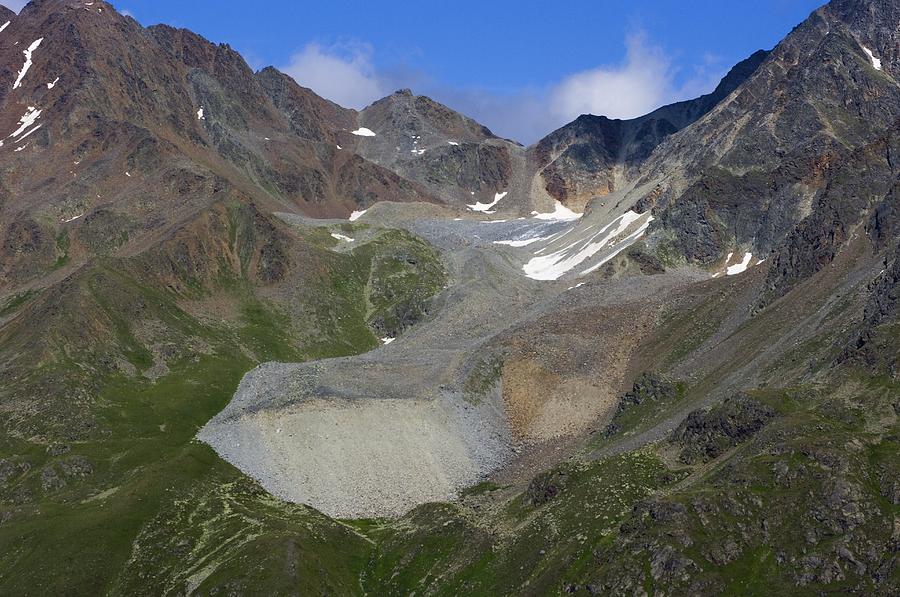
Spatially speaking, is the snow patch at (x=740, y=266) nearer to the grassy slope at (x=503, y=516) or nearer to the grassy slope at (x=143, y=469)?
the grassy slope at (x=503, y=516)

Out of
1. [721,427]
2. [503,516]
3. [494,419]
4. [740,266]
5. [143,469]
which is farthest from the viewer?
[740,266]

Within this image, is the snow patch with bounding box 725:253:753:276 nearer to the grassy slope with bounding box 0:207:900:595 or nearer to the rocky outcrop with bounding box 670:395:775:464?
the grassy slope with bounding box 0:207:900:595

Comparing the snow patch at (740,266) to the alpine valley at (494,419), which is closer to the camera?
the alpine valley at (494,419)

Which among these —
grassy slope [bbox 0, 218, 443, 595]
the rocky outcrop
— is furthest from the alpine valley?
grassy slope [bbox 0, 218, 443, 595]

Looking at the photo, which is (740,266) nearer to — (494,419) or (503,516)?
(494,419)

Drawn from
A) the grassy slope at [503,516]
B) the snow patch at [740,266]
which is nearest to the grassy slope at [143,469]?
the grassy slope at [503,516]

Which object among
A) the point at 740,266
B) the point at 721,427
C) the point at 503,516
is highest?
the point at 740,266

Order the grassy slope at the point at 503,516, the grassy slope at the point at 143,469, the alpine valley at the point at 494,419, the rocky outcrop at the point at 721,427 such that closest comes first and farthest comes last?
1. the grassy slope at the point at 503,516
2. the alpine valley at the point at 494,419
3. the rocky outcrop at the point at 721,427
4. the grassy slope at the point at 143,469

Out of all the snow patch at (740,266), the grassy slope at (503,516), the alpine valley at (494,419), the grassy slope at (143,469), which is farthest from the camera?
the snow patch at (740,266)

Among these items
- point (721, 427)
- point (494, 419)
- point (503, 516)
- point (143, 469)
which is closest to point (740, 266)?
point (494, 419)

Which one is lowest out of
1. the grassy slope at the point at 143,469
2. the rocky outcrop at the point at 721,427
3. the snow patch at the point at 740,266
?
the rocky outcrop at the point at 721,427

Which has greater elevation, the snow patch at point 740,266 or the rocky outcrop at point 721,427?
the snow patch at point 740,266
